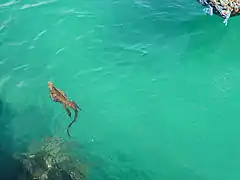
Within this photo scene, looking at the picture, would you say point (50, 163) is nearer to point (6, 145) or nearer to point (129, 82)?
point (6, 145)

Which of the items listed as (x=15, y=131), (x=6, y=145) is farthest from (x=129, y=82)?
(x=6, y=145)

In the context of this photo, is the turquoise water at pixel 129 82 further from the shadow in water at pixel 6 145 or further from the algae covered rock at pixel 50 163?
the algae covered rock at pixel 50 163

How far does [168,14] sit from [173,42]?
35.2 inches

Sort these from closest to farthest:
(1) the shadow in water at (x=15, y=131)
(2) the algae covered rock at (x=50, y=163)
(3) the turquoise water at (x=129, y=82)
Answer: (2) the algae covered rock at (x=50, y=163)
(1) the shadow in water at (x=15, y=131)
(3) the turquoise water at (x=129, y=82)

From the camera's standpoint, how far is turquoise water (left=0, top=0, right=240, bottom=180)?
7.35 metres

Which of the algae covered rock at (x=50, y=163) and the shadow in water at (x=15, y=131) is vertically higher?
the shadow in water at (x=15, y=131)

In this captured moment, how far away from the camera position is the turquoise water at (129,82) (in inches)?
289

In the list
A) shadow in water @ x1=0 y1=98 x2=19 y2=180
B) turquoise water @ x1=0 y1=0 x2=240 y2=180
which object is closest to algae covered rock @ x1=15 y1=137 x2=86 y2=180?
shadow in water @ x1=0 y1=98 x2=19 y2=180

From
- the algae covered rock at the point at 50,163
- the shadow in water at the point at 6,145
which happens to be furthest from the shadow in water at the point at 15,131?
the algae covered rock at the point at 50,163

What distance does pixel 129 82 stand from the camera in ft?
27.2

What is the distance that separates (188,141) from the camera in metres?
7.48

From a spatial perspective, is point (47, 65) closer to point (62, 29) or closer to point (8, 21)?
point (62, 29)

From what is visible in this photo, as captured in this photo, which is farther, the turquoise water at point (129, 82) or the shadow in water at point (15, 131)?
the turquoise water at point (129, 82)

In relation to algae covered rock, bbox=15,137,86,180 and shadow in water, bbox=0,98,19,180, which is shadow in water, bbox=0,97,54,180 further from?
algae covered rock, bbox=15,137,86,180
